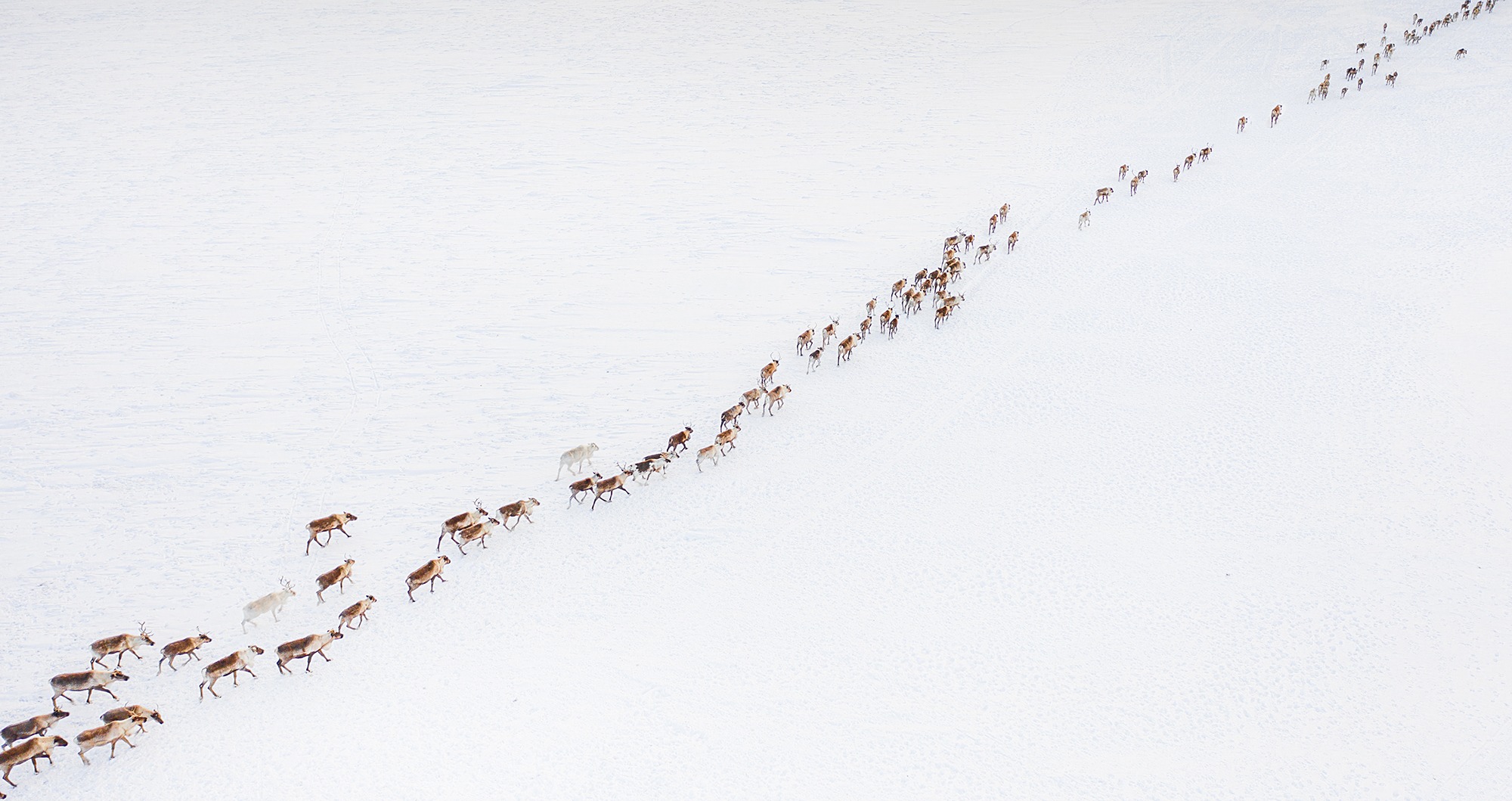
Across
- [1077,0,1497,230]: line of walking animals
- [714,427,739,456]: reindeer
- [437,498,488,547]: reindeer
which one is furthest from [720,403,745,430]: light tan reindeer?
[1077,0,1497,230]: line of walking animals

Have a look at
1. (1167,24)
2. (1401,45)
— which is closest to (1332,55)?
(1401,45)

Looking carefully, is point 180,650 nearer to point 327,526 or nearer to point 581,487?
point 327,526

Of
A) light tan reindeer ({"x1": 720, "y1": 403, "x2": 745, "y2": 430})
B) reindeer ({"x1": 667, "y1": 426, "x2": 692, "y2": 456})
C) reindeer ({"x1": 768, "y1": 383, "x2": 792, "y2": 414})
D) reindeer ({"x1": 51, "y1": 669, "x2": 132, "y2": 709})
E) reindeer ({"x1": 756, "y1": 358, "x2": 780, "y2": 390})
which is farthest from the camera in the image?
reindeer ({"x1": 756, "y1": 358, "x2": 780, "y2": 390})

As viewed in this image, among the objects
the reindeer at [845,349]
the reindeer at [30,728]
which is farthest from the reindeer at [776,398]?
the reindeer at [30,728]

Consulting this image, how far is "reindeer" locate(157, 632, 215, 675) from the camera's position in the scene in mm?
12961

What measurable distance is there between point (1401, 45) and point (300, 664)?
2029 inches

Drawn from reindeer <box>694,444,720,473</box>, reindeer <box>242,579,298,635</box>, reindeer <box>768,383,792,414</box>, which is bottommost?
reindeer <box>242,579,298,635</box>

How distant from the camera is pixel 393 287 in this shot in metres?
24.6

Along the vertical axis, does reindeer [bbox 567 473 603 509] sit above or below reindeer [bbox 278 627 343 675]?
above

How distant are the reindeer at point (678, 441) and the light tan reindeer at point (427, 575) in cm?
467

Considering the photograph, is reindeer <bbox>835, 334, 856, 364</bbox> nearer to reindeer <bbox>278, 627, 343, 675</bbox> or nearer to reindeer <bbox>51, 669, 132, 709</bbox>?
reindeer <bbox>278, 627, 343, 675</bbox>

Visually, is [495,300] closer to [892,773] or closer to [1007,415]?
[1007,415]

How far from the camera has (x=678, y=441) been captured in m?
17.1

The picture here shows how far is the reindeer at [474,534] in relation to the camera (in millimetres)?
14859
